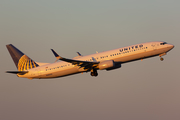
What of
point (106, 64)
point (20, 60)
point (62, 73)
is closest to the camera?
point (106, 64)

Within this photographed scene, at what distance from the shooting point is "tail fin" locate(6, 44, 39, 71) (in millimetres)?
60094

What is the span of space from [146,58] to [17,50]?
1131 inches

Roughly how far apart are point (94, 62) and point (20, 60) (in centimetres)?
1829

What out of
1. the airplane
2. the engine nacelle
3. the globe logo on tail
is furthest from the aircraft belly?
the engine nacelle

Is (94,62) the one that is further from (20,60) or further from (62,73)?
(20,60)

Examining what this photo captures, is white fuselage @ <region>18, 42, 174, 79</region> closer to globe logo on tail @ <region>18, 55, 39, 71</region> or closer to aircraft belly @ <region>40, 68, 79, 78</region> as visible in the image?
aircraft belly @ <region>40, 68, 79, 78</region>

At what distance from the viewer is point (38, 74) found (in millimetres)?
57531

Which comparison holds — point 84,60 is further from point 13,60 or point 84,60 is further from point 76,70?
point 13,60

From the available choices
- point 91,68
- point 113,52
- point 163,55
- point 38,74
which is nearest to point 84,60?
point 91,68

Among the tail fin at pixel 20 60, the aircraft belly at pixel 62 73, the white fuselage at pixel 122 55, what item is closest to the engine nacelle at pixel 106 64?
the white fuselage at pixel 122 55

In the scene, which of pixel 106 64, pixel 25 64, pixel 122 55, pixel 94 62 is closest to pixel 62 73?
pixel 94 62

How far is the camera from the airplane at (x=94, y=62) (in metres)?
51.8

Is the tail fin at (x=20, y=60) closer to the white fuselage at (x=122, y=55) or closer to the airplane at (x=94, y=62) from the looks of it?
the airplane at (x=94, y=62)

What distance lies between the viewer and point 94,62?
52.7 m
